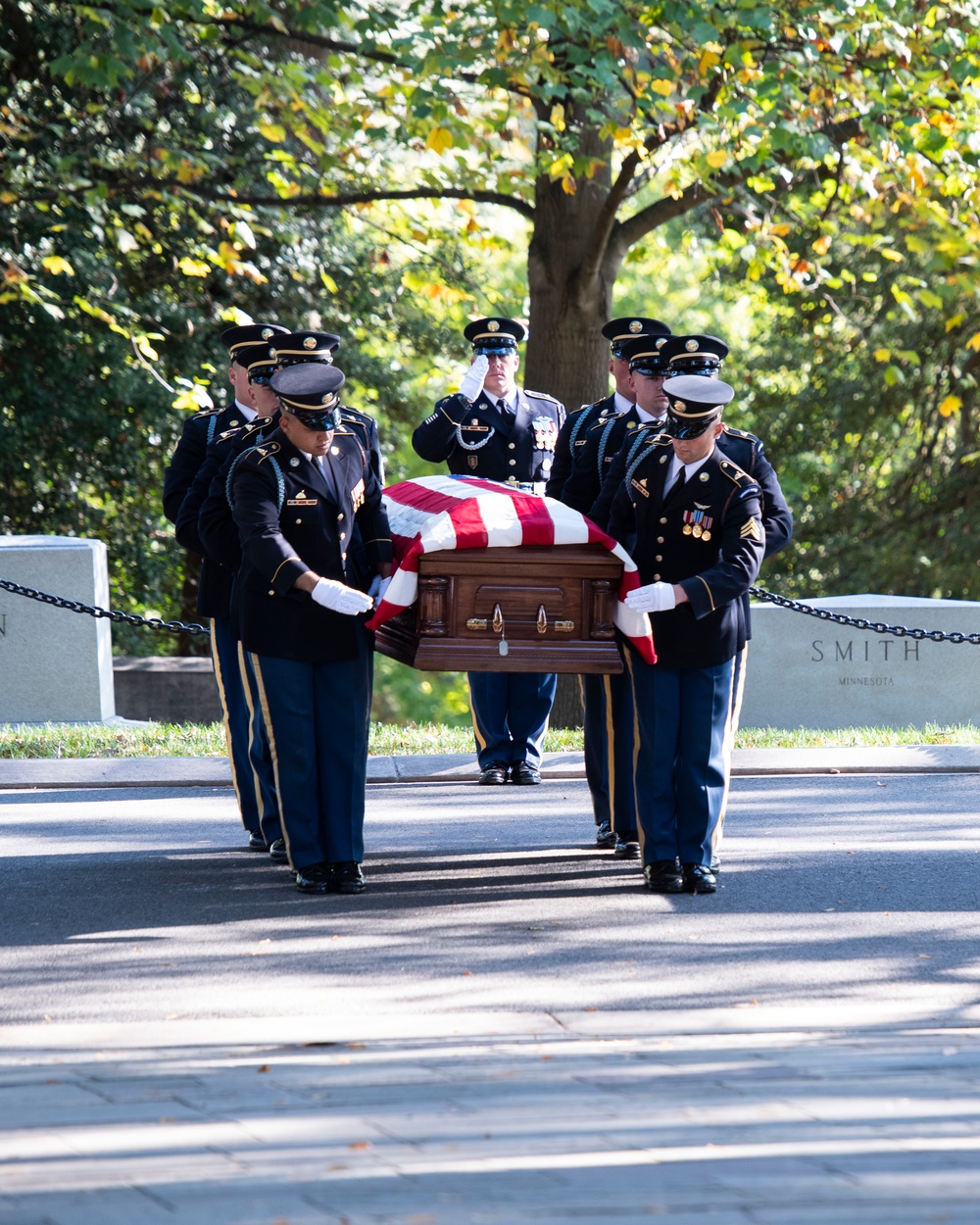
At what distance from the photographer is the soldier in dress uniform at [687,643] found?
642cm

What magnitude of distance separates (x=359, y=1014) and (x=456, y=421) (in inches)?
188

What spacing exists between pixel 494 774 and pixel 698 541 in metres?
3.06

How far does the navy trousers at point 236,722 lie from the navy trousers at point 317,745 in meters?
0.94

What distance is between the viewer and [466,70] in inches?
497

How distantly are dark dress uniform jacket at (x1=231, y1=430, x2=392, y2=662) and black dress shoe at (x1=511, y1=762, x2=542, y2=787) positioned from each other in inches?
114

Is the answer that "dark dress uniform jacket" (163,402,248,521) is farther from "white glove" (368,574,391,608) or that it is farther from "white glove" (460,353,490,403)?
"white glove" (460,353,490,403)

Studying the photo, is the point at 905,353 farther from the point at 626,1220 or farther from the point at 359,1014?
the point at 626,1220

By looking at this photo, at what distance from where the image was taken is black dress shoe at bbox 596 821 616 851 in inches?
288

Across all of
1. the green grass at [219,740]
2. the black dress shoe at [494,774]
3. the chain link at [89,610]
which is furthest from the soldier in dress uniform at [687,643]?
the chain link at [89,610]

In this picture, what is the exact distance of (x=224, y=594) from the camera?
727 centimetres

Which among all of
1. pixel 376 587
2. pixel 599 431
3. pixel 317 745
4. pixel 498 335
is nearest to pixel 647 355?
pixel 599 431

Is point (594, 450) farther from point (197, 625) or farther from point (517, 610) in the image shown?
point (197, 625)

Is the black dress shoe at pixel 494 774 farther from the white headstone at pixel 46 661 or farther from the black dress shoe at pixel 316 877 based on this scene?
the white headstone at pixel 46 661

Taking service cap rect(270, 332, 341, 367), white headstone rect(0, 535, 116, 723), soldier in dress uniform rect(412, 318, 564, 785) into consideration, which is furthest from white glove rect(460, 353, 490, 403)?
white headstone rect(0, 535, 116, 723)
